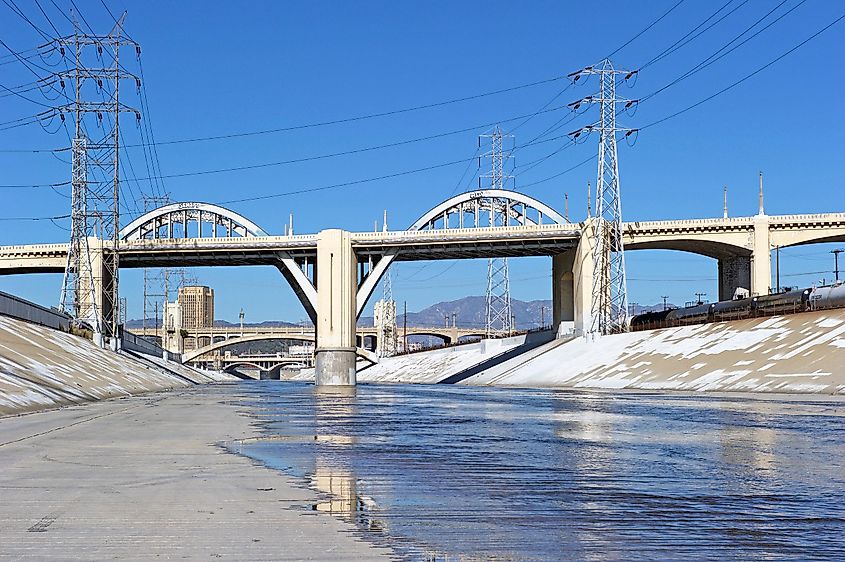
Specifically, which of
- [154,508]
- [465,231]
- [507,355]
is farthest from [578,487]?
[507,355]

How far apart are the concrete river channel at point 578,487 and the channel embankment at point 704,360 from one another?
2746 cm

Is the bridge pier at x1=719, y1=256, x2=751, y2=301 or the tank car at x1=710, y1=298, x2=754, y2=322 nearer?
the tank car at x1=710, y1=298, x2=754, y2=322

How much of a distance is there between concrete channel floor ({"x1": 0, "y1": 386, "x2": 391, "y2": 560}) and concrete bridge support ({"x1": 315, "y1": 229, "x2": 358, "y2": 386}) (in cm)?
9016

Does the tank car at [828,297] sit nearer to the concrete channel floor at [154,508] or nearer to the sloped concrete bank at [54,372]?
the sloped concrete bank at [54,372]

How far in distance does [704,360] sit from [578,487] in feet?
185

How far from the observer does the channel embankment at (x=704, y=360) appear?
5159 cm

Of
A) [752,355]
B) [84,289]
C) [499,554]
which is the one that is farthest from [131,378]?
[499,554]

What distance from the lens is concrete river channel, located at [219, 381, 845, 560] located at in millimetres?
8493

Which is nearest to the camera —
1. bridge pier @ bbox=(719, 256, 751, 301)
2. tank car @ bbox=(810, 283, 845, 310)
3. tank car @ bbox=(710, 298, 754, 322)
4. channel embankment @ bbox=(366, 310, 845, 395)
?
channel embankment @ bbox=(366, 310, 845, 395)

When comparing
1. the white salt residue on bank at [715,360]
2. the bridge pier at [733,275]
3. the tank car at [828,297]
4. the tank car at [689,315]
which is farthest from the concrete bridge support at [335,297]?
the tank car at [828,297]

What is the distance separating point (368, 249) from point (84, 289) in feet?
106

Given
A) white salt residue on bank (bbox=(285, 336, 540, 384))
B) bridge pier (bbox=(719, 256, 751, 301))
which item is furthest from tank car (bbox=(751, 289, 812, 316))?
white salt residue on bank (bbox=(285, 336, 540, 384))

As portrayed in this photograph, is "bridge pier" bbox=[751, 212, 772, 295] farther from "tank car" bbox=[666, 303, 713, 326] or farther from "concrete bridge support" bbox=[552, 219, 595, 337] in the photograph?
"concrete bridge support" bbox=[552, 219, 595, 337]

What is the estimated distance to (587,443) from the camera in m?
20.0
